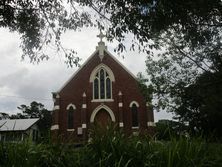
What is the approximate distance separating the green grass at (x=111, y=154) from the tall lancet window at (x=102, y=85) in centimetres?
2986

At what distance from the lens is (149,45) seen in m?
7.98

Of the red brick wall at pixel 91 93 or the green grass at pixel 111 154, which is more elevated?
the red brick wall at pixel 91 93

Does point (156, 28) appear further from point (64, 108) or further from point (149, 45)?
point (64, 108)

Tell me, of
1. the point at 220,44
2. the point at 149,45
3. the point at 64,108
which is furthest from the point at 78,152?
the point at 64,108

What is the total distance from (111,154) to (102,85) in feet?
102

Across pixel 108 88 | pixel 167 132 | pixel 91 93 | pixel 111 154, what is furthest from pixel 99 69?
pixel 111 154

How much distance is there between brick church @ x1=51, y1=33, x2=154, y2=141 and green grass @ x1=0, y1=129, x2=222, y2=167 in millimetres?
27897

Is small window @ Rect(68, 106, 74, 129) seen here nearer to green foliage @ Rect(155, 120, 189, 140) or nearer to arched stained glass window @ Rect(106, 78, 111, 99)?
arched stained glass window @ Rect(106, 78, 111, 99)

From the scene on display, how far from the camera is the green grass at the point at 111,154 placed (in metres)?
4.71

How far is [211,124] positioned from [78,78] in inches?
655

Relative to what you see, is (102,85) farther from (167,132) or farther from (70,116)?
(167,132)

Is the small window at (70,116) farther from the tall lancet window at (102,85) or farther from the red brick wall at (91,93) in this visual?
the tall lancet window at (102,85)

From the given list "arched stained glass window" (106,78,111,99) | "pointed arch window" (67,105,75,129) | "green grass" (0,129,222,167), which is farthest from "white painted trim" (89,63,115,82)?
"green grass" (0,129,222,167)

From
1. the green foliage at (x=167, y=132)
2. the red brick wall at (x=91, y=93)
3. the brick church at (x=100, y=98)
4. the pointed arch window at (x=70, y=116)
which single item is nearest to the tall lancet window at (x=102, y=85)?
the brick church at (x=100, y=98)
